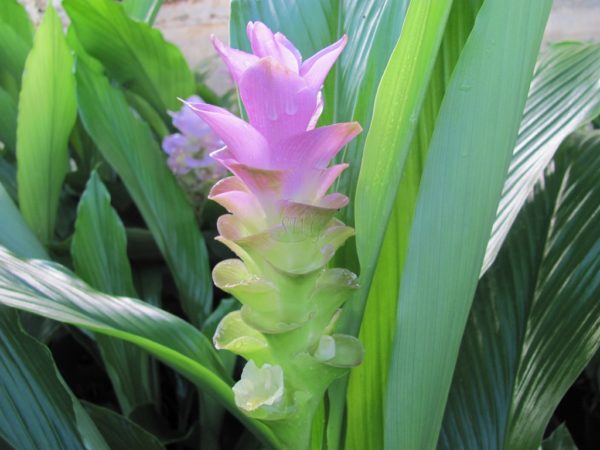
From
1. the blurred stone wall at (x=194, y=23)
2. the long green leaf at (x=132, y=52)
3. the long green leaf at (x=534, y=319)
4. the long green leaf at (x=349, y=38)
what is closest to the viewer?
the long green leaf at (x=349, y=38)

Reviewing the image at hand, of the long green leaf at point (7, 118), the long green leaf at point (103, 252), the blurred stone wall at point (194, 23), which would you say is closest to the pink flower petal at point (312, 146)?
the long green leaf at point (103, 252)

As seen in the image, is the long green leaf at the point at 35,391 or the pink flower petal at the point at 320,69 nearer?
the pink flower petal at the point at 320,69

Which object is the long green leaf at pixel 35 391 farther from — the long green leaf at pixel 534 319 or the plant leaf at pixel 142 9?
the plant leaf at pixel 142 9

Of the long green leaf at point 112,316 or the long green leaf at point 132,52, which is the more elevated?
the long green leaf at point 132,52

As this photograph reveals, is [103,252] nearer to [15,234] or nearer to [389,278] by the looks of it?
[15,234]

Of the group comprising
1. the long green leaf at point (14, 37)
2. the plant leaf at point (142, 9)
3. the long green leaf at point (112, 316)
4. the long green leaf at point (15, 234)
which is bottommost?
the long green leaf at point (15, 234)

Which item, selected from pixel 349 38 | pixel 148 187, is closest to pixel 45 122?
pixel 148 187

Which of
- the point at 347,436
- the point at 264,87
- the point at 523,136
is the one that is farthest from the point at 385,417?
the point at 523,136

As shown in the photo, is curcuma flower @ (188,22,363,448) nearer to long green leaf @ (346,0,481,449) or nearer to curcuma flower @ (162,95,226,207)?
long green leaf @ (346,0,481,449)
